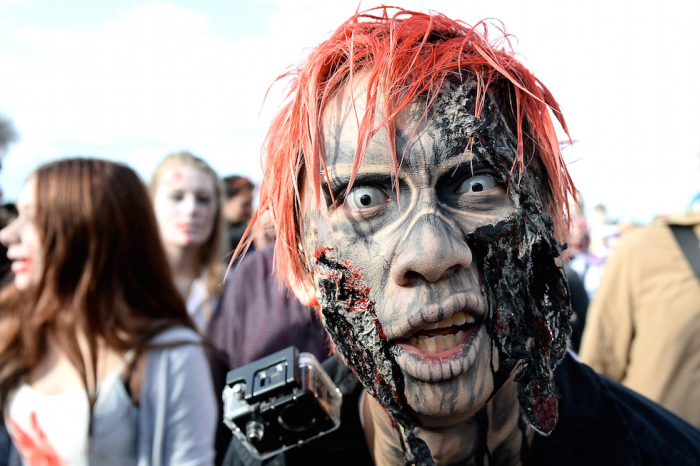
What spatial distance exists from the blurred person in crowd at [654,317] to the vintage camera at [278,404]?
4.37ft

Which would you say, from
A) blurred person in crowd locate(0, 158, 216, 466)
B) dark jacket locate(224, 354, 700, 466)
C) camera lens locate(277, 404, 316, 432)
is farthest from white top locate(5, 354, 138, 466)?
camera lens locate(277, 404, 316, 432)

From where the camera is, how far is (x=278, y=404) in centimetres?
133

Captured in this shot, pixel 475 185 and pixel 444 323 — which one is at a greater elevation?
pixel 475 185

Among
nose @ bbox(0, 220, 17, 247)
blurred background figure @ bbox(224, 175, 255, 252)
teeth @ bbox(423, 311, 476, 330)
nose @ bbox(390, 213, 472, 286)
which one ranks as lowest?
blurred background figure @ bbox(224, 175, 255, 252)

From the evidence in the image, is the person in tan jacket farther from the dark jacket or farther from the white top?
the white top

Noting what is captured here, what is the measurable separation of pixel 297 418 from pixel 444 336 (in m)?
0.52

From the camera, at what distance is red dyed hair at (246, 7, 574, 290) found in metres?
1.16

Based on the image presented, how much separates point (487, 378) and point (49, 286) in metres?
1.60

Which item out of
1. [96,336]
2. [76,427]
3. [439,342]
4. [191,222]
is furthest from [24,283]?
[439,342]

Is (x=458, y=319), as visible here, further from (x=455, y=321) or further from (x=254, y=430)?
(x=254, y=430)

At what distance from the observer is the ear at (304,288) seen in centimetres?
139

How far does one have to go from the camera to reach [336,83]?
125 cm

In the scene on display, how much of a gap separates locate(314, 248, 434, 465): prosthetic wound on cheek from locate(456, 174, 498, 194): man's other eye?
302 mm

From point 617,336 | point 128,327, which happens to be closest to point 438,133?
point 128,327
